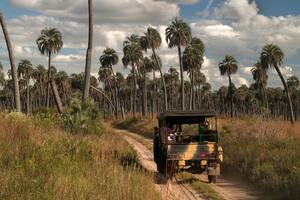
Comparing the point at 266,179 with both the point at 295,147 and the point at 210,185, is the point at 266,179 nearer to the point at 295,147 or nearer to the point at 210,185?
the point at 210,185

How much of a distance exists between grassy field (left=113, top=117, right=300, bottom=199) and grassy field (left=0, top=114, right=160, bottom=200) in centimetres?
461

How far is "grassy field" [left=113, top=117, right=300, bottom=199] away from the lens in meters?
13.7

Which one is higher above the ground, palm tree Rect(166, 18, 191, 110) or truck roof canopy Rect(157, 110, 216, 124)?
palm tree Rect(166, 18, 191, 110)

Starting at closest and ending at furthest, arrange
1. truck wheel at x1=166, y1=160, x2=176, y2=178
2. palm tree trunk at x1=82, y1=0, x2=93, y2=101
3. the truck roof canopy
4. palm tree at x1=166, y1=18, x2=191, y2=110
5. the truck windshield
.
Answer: truck wheel at x1=166, y1=160, x2=176, y2=178 < the truck roof canopy < the truck windshield < palm tree trunk at x1=82, y1=0, x2=93, y2=101 < palm tree at x1=166, y1=18, x2=191, y2=110

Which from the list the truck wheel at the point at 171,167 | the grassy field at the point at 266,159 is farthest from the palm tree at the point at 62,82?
the truck wheel at the point at 171,167

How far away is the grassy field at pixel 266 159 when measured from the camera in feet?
44.9

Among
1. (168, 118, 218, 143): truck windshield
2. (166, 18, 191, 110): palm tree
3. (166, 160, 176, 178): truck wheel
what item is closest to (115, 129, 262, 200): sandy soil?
(166, 160, 176, 178): truck wheel

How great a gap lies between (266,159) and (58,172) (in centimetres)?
925

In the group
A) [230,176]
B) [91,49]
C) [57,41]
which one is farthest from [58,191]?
[57,41]

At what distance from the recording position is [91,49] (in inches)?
1323

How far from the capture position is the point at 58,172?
10.4m

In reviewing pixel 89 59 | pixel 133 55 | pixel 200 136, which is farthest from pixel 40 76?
pixel 200 136

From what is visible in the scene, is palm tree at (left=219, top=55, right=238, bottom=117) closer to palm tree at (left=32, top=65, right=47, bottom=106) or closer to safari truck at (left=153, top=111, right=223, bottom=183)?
palm tree at (left=32, top=65, right=47, bottom=106)

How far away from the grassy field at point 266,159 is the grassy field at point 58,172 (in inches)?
182
